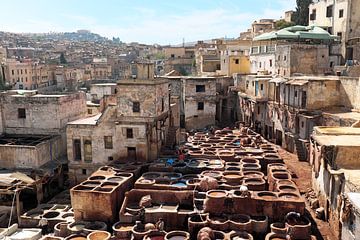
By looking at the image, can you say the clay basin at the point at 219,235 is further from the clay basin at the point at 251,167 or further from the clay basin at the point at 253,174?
the clay basin at the point at 251,167

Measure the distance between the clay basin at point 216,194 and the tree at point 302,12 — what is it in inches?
1757

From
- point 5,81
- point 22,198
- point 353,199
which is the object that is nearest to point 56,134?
point 22,198

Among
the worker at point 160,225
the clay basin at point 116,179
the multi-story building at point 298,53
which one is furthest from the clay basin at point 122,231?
the multi-story building at point 298,53

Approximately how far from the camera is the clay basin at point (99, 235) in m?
20.9

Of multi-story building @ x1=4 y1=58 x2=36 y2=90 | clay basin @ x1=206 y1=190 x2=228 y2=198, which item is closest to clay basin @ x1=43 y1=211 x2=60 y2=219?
clay basin @ x1=206 y1=190 x2=228 y2=198

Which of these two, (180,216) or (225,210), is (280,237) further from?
(180,216)

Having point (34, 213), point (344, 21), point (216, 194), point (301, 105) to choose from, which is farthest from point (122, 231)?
point (344, 21)

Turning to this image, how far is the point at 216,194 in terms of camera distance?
73.7 feet

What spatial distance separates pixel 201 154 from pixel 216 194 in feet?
26.7

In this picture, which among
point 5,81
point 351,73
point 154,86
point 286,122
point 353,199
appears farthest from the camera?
point 5,81

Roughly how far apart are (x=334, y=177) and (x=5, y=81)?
6514cm

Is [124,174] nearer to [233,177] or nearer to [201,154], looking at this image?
[201,154]

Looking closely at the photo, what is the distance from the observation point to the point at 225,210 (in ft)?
71.2

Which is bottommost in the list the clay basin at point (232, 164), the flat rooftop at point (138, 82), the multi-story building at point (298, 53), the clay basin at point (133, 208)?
the clay basin at point (133, 208)
